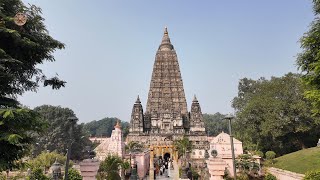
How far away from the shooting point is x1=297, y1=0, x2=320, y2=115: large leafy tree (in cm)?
959

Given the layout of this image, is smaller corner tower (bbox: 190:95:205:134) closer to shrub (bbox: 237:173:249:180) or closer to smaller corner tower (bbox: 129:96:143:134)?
smaller corner tower (bbox: 129:96:143:134)

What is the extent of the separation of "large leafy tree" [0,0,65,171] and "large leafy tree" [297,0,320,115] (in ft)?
28.8

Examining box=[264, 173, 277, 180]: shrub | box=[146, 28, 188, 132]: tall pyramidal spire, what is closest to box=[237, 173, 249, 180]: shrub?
box=[264, 173, 277, 180]: shrub

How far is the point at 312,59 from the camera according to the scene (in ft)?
35.7

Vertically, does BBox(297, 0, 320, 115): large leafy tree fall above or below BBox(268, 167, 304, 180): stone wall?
above

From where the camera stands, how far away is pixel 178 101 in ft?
197

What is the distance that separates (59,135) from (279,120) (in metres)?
40.0

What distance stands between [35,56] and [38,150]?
47272 mm

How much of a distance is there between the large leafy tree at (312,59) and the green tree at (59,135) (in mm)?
44346

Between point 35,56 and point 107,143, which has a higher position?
point 35,56

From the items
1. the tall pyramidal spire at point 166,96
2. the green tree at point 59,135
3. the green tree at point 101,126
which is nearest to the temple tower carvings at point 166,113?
the tall pyramidal spire at point 166,96

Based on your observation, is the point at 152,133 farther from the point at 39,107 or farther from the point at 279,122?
the point at 279,122

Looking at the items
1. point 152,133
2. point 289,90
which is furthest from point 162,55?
point 289,90

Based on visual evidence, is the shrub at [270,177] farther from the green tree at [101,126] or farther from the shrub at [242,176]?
the green tree at [101,126]
